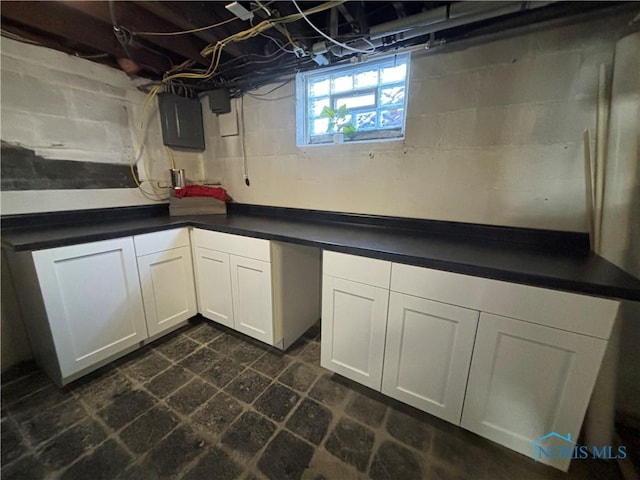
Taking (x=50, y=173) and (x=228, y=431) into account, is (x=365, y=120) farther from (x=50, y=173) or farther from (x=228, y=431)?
(x=50, y=173)

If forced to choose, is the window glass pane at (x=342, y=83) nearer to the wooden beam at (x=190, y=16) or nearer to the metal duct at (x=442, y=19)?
the metal duct at (x=442, y=19)

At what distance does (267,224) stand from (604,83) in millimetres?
1793

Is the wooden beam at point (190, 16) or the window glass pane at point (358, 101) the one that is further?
the window glass pane at point (358, 101)

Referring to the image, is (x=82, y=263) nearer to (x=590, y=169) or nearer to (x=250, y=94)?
(x=250, y=94)

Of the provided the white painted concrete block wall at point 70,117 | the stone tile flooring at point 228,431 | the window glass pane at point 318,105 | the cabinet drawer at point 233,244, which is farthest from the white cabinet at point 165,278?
the window glass pane at point 318,105

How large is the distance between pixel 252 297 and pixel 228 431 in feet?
2.26

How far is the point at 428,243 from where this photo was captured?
→ 4.22 feet

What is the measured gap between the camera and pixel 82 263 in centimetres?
134

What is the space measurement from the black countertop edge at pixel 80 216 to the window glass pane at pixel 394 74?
196 cm

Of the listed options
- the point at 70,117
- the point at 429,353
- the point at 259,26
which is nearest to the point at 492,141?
the point at 429,353

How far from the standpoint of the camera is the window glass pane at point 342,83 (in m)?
1.71

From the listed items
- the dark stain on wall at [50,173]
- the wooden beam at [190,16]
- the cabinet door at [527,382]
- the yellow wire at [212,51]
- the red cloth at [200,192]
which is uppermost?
the wooden beam at [190,16]

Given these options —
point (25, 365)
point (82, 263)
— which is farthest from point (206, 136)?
point (25, 365)

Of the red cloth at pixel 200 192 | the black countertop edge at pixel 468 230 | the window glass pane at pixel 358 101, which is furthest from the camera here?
the red cloth at pixel 200 192
